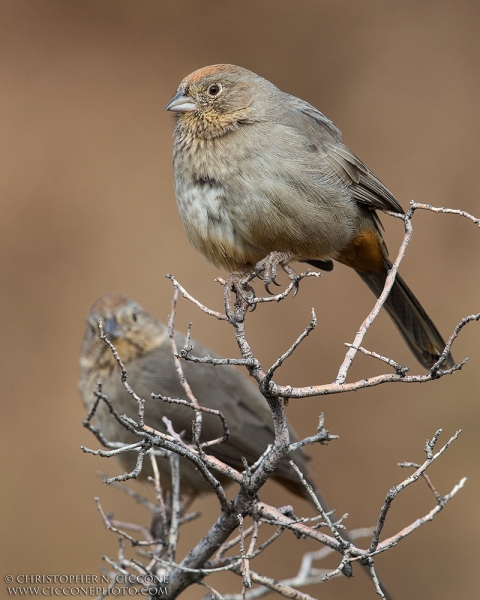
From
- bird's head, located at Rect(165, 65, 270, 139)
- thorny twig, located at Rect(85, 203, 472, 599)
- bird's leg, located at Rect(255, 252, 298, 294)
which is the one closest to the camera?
thorny twig, located at Rect(85, 203, 472, 599)

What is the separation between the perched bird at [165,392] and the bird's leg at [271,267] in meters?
1.16

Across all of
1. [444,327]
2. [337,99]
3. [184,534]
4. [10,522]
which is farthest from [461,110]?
[10,522]

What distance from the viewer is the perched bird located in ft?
16.0

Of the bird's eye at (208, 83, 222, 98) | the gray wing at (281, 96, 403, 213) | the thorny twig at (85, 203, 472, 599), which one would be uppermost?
the bird's eye at (208, 83, 222, 98)

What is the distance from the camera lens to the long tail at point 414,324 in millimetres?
4402

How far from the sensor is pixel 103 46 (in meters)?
8.23

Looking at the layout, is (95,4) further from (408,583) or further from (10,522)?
(408,583)

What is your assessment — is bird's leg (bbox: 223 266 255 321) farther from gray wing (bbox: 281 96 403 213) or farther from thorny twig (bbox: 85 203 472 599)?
gray wing (bbox: 281 96 403 213)

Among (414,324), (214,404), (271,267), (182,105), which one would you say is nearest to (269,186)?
(271,267)

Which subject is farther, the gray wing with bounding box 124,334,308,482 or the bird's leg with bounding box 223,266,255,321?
the gray wing with bounding box 124,334,308,482

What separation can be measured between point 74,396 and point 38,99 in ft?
9.53

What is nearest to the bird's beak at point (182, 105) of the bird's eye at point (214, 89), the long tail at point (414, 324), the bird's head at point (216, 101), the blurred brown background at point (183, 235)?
the bird's head at point (216, 101)

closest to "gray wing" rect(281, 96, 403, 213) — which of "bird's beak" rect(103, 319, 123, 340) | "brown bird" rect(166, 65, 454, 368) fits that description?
"brown bird" rect(166, 65, 454, 368)

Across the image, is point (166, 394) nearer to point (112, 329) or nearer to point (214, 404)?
point (214, 404)
